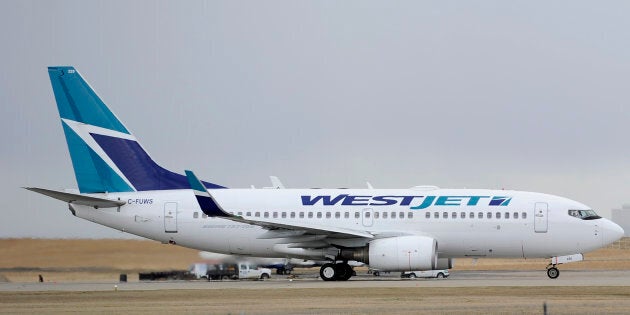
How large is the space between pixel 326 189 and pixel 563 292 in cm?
1609

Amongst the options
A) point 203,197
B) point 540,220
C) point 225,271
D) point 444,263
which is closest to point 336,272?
point 444,263

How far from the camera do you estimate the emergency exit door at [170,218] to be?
4600cm

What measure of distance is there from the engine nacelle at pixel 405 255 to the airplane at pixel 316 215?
41 millimetres

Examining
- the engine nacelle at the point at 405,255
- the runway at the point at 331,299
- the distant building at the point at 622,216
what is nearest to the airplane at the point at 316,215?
the engine nacelle at the point at 405,255

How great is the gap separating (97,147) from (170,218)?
478cm

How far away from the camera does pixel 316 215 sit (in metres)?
45.7

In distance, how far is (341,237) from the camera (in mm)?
43469

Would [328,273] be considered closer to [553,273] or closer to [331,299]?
[553,273]

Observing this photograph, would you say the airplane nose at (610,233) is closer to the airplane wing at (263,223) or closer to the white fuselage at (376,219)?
the white fuselage at (376,219)

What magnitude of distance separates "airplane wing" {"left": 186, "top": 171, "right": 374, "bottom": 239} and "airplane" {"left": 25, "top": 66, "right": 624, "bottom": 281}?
0.10 m

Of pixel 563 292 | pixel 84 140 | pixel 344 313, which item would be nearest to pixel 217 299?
pixel 344 313

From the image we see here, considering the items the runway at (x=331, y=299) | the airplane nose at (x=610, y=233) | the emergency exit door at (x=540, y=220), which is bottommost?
the runway at (x=331, y=299)

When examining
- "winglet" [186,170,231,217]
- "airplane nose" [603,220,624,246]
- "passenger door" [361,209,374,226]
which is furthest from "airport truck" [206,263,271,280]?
"airplane nose" [603,220,624,246]

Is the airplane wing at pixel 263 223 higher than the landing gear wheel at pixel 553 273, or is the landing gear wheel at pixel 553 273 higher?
the airplane wing at pixel 263 223
